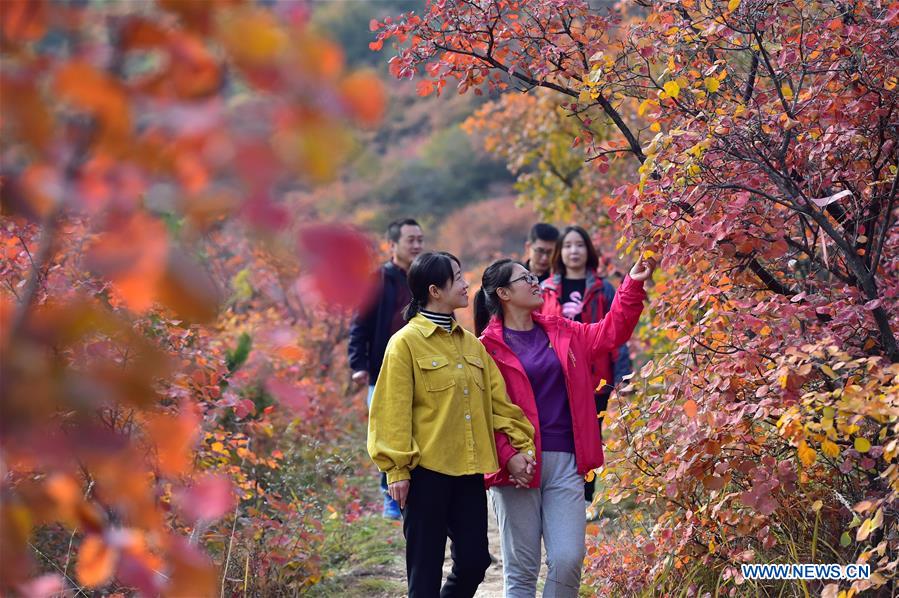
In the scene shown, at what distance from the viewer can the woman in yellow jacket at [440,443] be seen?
3.39m

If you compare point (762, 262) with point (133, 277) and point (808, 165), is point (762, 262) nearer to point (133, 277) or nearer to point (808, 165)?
point (808, 165)

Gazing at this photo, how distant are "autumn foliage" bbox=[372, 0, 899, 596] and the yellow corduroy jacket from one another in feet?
1.49

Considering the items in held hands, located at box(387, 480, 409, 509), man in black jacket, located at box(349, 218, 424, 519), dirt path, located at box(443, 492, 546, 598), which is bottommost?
dirt path, located at box(443, 492, 546, 598)

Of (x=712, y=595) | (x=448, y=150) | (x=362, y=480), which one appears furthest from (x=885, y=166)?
(x=448, y=150)

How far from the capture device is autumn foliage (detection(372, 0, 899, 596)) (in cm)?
321

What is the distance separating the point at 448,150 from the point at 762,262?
747 inches

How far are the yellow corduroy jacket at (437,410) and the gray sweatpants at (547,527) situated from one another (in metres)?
0.18

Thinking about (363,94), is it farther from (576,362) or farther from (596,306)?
(596,306)

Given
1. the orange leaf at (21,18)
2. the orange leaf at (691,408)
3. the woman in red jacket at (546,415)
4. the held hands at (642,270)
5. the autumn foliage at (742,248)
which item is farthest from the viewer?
the held hands at (642,270)

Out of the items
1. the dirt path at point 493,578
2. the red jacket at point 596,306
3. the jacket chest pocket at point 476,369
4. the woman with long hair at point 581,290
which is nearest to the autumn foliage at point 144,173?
the jacket chest pocket at point 476,369

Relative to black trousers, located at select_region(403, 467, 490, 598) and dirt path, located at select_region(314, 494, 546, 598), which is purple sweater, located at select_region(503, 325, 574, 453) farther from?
dirt path, located at select_region(314, 494, 546, 598)

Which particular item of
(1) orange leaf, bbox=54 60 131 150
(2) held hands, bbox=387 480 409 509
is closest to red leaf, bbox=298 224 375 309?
(1) orange leaf, bbox=54 60 131 150

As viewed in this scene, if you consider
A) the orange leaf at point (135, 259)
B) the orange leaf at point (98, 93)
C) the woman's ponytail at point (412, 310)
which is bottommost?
the orange leaf at point (135, 259)

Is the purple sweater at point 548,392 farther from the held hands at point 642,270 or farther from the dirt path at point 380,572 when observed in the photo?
the dirt path at point 380,572
